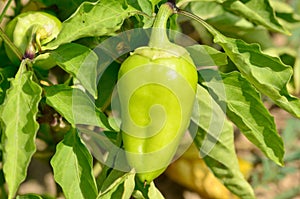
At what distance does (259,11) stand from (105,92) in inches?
13.3

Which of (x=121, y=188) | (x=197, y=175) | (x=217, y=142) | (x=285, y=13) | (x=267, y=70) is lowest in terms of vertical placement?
(x=197, y=175)

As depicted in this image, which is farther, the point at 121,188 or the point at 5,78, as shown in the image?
the point at 5,78

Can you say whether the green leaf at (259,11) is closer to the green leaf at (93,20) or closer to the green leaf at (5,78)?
the green leaf at (93,20)

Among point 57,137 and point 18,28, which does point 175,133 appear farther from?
point 57,137

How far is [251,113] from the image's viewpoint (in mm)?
1065

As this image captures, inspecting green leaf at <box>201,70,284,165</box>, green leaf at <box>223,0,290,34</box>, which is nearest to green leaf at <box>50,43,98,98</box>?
green leaf at <box>201,70,284,165</box>

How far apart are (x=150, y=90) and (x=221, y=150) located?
334 millimetres

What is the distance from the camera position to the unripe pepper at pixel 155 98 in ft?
3.08

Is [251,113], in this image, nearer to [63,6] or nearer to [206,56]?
[206,56]

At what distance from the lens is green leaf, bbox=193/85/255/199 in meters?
1.14

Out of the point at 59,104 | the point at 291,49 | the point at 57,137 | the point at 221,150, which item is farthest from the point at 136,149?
the point at 291,49

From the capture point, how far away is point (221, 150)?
1.24 m

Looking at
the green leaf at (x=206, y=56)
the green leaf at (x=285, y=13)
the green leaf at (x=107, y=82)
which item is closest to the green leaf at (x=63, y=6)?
the green leaf at (x=107, y=82)

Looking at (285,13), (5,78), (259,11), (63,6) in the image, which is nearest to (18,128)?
(5,78)
